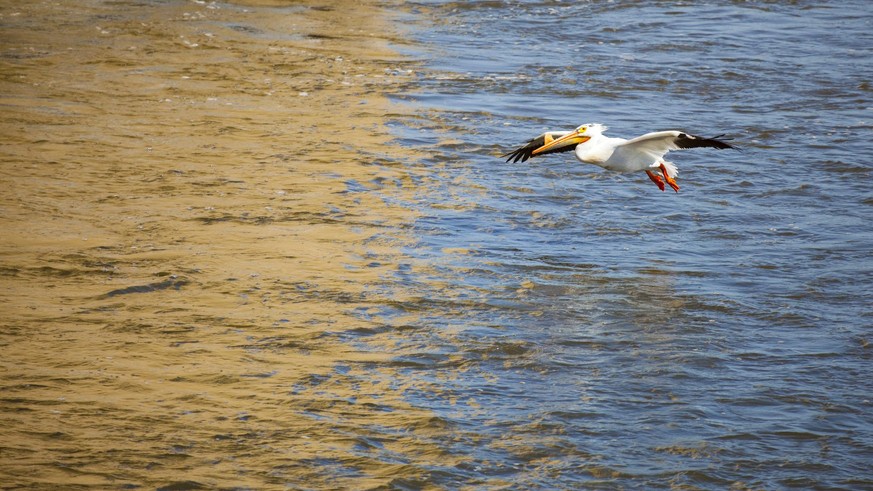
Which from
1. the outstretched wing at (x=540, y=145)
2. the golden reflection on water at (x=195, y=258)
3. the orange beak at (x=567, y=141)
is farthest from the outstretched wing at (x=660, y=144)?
the golden reflection on water at (x=195, y=258)

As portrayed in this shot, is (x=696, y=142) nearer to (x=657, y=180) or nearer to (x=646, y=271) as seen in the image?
(x=657, y=180)

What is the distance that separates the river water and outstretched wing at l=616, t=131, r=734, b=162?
2.30 ft

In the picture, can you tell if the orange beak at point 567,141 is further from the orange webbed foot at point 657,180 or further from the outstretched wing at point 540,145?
the orange webbed foot at point 657,180

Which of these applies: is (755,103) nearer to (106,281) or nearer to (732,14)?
(732,14)

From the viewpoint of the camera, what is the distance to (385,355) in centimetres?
696

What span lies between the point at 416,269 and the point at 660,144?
230cm

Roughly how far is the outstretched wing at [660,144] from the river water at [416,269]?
70 cm

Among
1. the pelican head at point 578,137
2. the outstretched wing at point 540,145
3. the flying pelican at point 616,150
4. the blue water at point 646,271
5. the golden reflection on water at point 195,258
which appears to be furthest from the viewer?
the outstretched wing at point 540,145

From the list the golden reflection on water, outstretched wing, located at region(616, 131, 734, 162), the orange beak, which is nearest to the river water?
the golden reflection on water

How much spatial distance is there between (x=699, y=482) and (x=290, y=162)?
19.4 ft

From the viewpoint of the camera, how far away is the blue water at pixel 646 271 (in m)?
6.05

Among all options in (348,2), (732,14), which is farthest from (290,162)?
(732,14)

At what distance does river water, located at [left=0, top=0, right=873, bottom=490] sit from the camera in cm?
589

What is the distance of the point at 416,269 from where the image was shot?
27.6 feet
